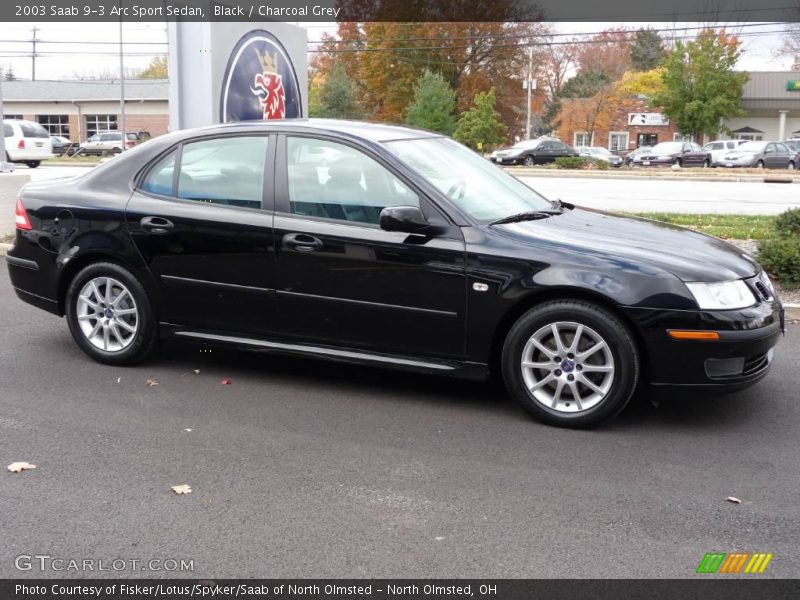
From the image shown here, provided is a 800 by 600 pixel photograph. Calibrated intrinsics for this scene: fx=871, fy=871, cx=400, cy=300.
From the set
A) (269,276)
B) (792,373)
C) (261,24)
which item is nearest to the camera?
(269,276)

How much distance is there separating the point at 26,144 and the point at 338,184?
102 feet

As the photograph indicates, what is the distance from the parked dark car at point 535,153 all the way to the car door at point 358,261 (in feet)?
122

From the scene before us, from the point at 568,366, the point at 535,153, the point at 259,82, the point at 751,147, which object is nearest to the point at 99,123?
the point at 535,153

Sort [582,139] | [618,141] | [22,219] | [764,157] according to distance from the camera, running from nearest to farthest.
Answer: [22,219] → [764,157] → [618,141] → [582,139]

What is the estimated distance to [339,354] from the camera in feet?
17.6

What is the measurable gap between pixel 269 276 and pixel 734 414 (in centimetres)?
294

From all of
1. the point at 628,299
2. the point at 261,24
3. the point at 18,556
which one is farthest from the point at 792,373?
the point at 261,24

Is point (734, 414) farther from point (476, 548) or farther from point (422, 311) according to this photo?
point (476, 548)

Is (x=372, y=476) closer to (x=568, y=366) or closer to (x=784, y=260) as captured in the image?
(x=568, y=366)

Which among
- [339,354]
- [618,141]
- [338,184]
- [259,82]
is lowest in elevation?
[339,354]

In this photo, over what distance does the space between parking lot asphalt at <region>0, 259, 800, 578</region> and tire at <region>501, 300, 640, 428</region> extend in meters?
0.14

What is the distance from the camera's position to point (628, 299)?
4.70 meters

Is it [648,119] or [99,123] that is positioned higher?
[648,119]

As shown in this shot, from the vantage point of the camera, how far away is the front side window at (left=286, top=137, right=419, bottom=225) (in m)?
5.24
